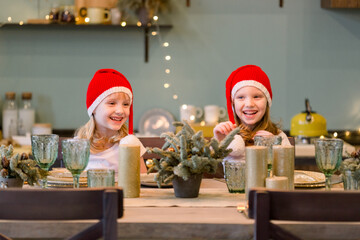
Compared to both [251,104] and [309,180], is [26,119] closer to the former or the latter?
[251,104]

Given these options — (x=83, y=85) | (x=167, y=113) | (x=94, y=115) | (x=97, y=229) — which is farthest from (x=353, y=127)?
(x=97, y=229)

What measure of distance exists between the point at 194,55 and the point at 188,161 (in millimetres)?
2668

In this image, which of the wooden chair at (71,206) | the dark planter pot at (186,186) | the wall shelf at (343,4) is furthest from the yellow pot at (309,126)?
the wooden chair at (71,206)

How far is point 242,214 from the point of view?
4.71 ft


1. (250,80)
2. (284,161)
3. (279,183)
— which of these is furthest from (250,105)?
(279,183)

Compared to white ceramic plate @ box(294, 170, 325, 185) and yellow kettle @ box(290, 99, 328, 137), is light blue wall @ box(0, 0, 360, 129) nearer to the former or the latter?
yellow kettle @ box(290, 99, 328, 137)

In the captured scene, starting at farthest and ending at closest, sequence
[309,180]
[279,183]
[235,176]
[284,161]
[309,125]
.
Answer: [309,125] < [309,180] < [235,176] < [284,161] < [279,183]

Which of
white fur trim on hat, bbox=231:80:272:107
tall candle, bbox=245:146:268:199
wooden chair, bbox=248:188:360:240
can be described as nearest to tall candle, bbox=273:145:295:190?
tall candle, bbox=245:146:268:199

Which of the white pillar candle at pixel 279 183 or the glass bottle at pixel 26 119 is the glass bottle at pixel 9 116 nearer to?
the glass bottle at pixel 26 119

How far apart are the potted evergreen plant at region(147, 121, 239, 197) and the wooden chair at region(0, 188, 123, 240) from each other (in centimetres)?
45

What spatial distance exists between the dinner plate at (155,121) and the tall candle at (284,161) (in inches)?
98.6

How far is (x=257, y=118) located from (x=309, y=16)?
2047mm

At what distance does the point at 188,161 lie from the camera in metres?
1.63

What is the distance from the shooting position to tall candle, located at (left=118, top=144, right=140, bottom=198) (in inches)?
66.0
